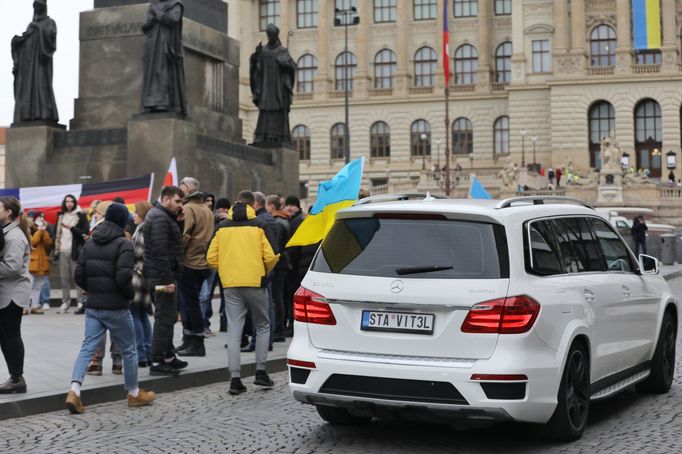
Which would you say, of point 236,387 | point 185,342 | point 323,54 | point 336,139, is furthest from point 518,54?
point 236,387

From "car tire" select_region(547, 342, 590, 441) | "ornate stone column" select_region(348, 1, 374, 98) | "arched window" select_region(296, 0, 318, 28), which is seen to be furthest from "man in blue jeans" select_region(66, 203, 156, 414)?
"arched window" select_region(296, 0, 318, 28)

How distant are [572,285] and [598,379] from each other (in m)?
0.90

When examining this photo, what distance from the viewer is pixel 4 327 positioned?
9.75 m

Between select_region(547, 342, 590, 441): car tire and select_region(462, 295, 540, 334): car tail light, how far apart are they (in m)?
0.65

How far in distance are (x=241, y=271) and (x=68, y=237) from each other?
27.8 feet

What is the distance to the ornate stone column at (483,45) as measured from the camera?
7950cm

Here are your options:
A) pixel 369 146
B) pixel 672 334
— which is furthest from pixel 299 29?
pixel 672 334

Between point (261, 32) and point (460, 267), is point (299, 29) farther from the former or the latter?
point (460, 267)

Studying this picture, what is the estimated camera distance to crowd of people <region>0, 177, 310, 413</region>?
941 cm

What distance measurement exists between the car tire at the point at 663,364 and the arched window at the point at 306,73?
7533 cm

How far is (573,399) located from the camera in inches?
309

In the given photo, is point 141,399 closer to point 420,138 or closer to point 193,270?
point 193,270

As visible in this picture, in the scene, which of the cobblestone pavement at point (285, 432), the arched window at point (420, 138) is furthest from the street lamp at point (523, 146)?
the cobblestone pavement at point (285, 432)

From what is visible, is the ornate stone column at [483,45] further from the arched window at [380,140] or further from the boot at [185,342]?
the boot at [185,342]
